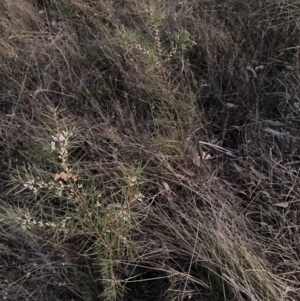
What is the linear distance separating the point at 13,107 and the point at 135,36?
28.9 inches

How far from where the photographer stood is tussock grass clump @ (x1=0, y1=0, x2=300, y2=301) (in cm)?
195

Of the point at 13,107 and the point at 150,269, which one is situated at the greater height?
the point at 13,107

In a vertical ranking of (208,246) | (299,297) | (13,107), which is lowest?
(299,297)

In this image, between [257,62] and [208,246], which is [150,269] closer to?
[208,246]

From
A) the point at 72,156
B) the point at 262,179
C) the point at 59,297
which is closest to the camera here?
the point at 59,297

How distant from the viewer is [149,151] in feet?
7.68

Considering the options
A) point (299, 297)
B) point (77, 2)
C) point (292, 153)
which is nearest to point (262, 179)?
point (292, 153)

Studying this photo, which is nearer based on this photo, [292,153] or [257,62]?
[292,153]

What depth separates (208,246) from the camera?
1.98 m

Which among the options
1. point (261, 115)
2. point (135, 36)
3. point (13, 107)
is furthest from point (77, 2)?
point (261, 115)

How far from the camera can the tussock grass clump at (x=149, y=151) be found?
76.8 inches

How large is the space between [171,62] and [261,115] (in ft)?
1.91

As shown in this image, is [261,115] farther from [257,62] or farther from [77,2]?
[77,2]

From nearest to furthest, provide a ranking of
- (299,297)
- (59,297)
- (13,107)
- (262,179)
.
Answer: (299,297), (59,297), (262,179), (13,107)
